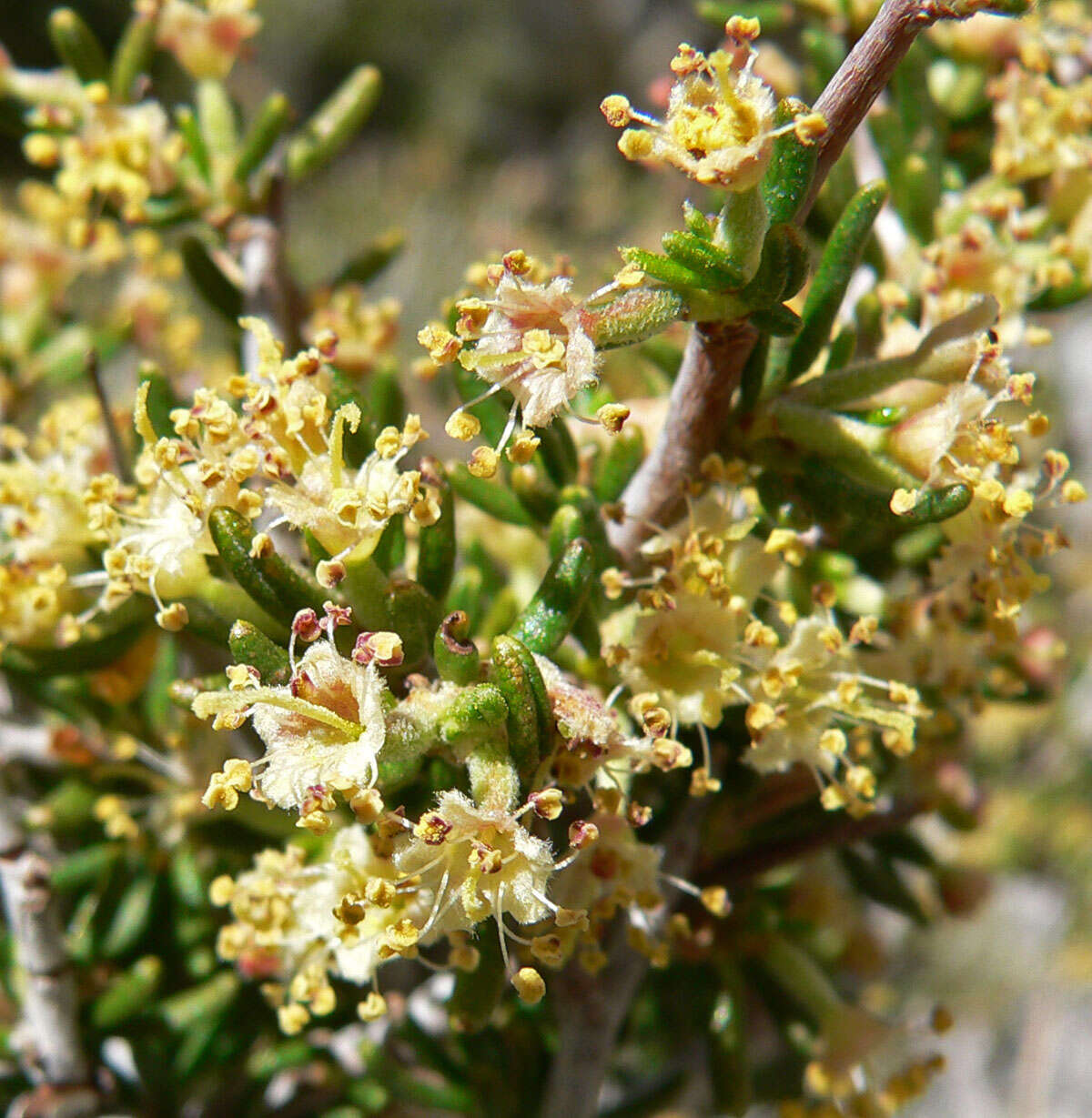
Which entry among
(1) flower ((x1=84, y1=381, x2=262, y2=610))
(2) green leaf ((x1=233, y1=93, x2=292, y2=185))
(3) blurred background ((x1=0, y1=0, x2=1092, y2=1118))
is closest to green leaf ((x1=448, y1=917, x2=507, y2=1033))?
(1) flower ((x1=84, y1=381, x2=262, y2=610))

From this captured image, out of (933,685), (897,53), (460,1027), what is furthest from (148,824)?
(897,53)

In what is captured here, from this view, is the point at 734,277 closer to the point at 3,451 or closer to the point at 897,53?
the point at 897,53

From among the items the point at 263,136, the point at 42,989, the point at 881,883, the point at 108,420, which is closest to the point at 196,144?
the point at 263,136

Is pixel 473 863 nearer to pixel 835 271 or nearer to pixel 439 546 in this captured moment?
pixel 439 546

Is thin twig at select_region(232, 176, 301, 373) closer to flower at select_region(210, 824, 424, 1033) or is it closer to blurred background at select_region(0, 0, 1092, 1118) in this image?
blurred background at select_region(0, 0, 1092, 1118)

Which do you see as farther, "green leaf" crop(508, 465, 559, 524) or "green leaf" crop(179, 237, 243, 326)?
"green leaf" crop(179, 237, 243, 326)

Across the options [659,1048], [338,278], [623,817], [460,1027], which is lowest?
[659,1048]
